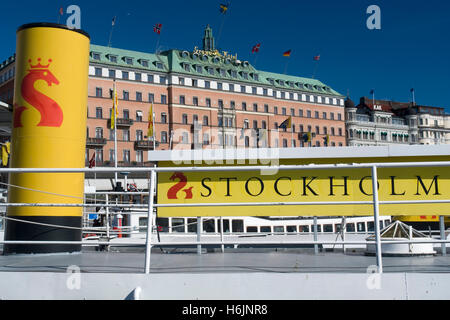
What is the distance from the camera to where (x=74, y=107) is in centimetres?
668

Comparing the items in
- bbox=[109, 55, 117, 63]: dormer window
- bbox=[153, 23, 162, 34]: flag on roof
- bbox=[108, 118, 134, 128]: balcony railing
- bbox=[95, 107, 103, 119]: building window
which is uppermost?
bbox=[153, 23, 162, 34]: flag on roof

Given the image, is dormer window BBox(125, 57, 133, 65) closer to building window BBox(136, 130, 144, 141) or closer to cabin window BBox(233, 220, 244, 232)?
building window BBox(136, 130, 144, 141)

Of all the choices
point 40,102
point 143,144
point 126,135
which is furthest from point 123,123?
point 40,102

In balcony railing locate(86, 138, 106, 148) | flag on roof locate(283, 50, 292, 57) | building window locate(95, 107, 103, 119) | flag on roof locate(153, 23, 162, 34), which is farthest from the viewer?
flag on roof locate(283, 50, 292, 57)

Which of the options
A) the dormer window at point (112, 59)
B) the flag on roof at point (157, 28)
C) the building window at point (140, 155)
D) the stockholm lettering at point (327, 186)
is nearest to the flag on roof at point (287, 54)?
the flag on roof at point (157, 28)

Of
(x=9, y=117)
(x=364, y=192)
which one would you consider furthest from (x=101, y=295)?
(x=9, y=117)

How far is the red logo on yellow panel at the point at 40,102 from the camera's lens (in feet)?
21.0

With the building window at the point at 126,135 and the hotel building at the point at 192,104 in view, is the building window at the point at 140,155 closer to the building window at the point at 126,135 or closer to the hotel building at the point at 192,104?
the hotel building at the point at 192,104

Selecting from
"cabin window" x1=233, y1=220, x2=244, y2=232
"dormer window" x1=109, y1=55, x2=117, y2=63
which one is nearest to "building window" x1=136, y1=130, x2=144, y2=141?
"dormer window" x1=109, y1=55, x2=117, y2=63

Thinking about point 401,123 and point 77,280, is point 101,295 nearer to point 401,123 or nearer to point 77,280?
point 77,280

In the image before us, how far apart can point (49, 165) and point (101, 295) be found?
309 centimetres

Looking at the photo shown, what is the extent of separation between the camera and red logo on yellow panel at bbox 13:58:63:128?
6406mm

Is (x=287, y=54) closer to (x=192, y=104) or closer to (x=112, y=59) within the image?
(x=192, y=104)

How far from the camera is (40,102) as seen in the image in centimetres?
641
